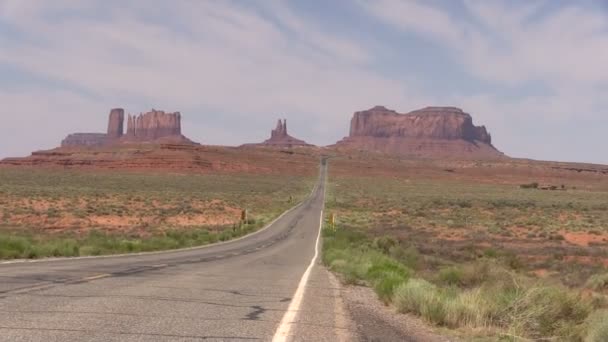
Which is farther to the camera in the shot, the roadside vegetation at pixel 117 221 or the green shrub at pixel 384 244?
the green shrub at pixel 384 244

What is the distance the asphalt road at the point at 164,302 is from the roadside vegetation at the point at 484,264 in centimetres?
143

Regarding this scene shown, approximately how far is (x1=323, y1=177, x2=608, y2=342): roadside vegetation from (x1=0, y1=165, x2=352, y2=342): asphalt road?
1433 millimetres

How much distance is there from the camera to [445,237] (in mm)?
38094

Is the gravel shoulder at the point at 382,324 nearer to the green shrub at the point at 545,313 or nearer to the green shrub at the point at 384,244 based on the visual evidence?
Answer: the green shrub at the point at 545,313

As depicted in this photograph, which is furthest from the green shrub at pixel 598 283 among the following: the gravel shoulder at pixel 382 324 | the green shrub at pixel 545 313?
the green shrub at pixel 545 313

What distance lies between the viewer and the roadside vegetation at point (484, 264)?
31.1 ft

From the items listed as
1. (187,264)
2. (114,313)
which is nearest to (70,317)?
(114,313)

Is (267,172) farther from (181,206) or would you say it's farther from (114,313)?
(114,313)

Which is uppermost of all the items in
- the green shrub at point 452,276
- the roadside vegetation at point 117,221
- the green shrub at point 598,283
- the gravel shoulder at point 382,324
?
the gravel shoulder at point 382,324

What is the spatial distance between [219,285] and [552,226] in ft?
126

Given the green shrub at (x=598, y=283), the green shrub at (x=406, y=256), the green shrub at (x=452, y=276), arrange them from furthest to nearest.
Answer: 1. the green shrub at (x=406, y=256)
2. the green shrub at (x=598, y=283)
3. the green shrub at (x=452, y=276)

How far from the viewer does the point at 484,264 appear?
18.1 m

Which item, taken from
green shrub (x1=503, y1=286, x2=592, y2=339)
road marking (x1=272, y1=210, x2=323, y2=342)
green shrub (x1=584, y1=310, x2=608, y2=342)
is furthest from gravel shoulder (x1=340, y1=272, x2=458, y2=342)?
green shrub (x1=584, y1=310, x2=608, y2=342)

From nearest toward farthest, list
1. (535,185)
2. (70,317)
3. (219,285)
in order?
1. (70,317)
2. (219,285)
3. (535,185)
